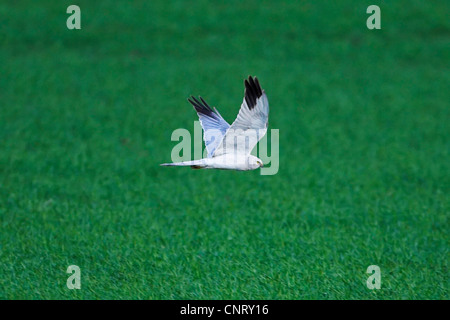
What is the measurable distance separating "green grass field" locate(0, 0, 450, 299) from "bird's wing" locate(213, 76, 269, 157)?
75.0 inches

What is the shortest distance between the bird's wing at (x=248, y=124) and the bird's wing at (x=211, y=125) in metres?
0.47

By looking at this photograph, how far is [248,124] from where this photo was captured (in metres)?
5.11

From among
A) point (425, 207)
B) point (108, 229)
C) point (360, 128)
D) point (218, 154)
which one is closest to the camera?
point (218, 154)

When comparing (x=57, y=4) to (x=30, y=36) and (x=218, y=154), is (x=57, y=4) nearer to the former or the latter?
(x=30, y=36)

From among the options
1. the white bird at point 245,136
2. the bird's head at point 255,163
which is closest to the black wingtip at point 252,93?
the white bird at point 245,136

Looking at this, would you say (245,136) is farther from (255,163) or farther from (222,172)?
(222,172)

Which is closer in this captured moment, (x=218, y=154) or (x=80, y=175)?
(x=218, y=154)

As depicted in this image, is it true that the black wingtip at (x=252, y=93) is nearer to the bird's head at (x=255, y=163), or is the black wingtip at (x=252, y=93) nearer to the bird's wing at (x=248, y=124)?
the bird's wing at (x=248, y=124)

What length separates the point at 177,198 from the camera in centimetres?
930

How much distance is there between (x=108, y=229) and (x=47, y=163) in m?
3.02
